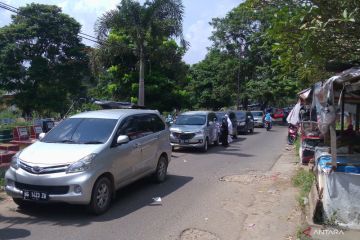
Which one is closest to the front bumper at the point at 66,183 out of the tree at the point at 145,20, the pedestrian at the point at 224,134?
the pedestrian at the point at 224,134

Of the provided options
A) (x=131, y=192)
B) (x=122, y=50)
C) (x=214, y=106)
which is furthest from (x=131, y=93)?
(x=214, y=106)

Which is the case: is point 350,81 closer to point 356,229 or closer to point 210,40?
point 356,229

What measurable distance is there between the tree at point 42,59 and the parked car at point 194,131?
849 inches

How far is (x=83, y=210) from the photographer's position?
768 cm

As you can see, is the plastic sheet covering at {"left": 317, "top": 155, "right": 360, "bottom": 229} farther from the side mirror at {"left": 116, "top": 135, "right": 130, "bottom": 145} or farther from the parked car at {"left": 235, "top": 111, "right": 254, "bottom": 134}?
the parked car at {"left": 235, "top": 111, "right": 254, "bottom": 134}

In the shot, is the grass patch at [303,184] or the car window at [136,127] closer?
the grass patch at [303,184]

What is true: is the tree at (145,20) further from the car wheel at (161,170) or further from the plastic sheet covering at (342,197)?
the plastic sheet covering at (342,197)

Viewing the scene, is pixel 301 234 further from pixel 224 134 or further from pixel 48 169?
pixel 224 134

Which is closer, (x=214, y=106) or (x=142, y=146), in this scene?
(x=142, y=146)

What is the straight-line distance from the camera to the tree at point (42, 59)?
3738cm

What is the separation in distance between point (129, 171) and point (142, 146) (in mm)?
769

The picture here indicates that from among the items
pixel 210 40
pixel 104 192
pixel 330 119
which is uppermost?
pixel 210 40

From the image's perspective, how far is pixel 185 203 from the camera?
8.49 m

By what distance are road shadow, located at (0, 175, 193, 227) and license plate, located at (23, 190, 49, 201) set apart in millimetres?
355
